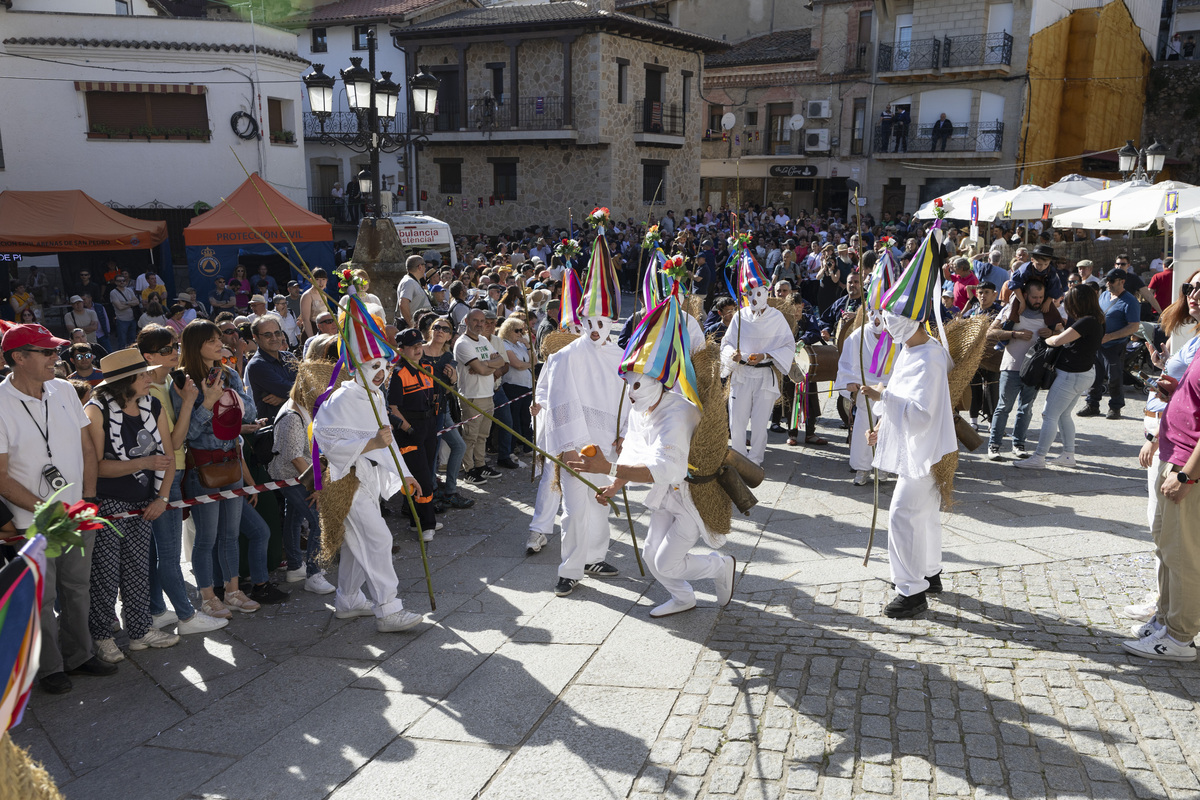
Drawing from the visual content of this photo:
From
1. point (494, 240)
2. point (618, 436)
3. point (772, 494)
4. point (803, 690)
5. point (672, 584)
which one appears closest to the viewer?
point (803, 690)

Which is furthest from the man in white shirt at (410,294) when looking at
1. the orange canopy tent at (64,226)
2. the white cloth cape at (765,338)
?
the orange canopy tent at (64,226)

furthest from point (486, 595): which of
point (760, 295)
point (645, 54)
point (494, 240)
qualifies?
point (645, 54)

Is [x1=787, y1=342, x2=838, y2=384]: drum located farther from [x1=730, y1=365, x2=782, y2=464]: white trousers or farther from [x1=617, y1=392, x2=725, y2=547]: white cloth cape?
[x1=617, y1=392, x2=725, y2=547]: white cloth cape

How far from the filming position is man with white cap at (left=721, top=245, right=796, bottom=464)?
29.2ft

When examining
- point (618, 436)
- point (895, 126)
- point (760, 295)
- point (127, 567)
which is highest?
point (895, 126)

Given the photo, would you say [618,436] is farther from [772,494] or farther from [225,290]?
[225,290]

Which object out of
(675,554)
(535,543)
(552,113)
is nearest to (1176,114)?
(552,113)

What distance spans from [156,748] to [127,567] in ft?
4.31

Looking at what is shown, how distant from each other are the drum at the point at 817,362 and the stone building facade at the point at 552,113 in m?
20.4

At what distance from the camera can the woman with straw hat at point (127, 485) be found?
199 inches

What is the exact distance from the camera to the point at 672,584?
566cm

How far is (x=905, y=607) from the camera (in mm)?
5551

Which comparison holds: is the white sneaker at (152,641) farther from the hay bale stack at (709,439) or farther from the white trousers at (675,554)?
the hay bale stack at (709,439)

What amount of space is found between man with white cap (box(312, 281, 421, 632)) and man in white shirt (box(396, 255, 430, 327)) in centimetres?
524
